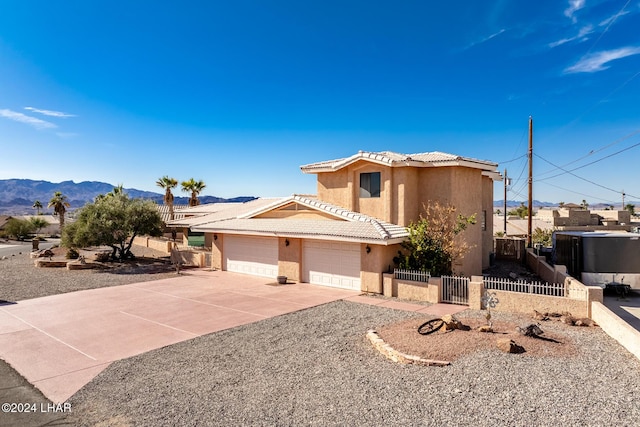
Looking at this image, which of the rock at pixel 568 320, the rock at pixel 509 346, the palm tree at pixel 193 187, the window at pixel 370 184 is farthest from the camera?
the palm tree at pixel 193 187

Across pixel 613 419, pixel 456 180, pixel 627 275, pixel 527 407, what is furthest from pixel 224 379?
pixel 627 275

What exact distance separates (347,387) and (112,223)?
23.4 meters

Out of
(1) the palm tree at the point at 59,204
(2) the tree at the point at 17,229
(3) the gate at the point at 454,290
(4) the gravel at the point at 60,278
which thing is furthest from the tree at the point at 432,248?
(2) the tree at the point at 17,229

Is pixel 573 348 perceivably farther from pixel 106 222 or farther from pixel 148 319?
pixel 106 222

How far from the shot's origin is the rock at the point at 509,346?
9945mm

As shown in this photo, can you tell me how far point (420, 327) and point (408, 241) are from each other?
23.2ft

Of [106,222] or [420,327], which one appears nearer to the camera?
[420,327]

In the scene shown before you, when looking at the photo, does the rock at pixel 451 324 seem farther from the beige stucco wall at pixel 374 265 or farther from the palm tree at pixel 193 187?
the palm tree at pixel 193 187

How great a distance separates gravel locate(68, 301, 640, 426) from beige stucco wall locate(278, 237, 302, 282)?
32.9 ft

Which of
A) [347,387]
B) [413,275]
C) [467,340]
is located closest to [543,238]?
[413,275]

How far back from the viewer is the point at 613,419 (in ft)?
22.4

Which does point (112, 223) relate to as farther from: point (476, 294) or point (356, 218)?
point (476, 294)

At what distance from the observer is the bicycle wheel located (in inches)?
456

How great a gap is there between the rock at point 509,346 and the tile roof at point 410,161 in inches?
454
